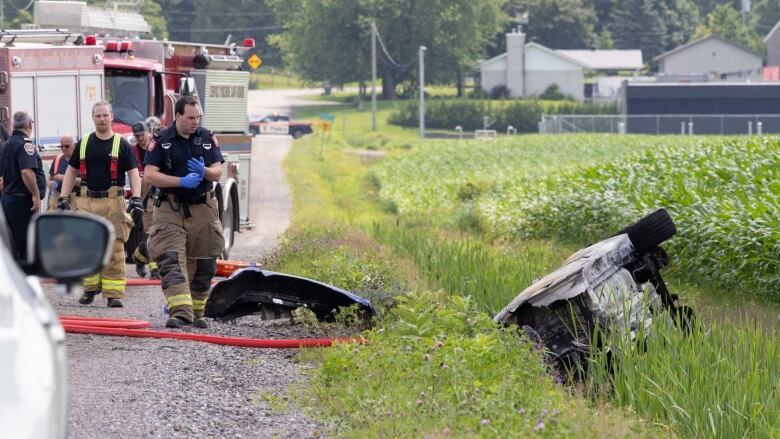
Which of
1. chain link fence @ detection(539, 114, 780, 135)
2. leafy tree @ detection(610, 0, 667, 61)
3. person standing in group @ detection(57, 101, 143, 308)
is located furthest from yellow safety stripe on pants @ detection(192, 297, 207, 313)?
leafy tree @ detection(610, 0, 667, 61)

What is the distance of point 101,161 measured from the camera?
506 inches

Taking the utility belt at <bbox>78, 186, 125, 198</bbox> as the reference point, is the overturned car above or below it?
below

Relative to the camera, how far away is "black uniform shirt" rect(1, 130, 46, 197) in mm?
13148

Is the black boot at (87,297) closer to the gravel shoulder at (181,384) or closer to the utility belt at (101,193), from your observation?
the gravel shoulder at (181,384)

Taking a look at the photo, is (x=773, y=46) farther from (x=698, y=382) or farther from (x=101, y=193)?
(x=698, y=382)

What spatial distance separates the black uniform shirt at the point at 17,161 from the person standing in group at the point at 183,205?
7.99ft

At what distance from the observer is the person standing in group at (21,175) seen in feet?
43.1

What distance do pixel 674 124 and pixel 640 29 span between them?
233ft

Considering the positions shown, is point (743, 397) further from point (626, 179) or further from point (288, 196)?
point (288, 196)

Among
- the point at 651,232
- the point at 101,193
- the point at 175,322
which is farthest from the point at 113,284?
the point at 651,232

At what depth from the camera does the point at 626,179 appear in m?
23.1

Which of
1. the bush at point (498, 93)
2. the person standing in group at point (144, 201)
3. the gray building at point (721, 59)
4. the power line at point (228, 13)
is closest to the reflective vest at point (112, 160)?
the person standing in group at point (144, 201)

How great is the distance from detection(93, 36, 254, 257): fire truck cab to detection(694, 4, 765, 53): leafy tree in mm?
116663

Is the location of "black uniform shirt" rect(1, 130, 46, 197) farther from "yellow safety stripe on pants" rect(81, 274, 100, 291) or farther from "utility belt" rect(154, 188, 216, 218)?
"utility belt" rect(154, 188, 216, 218)
